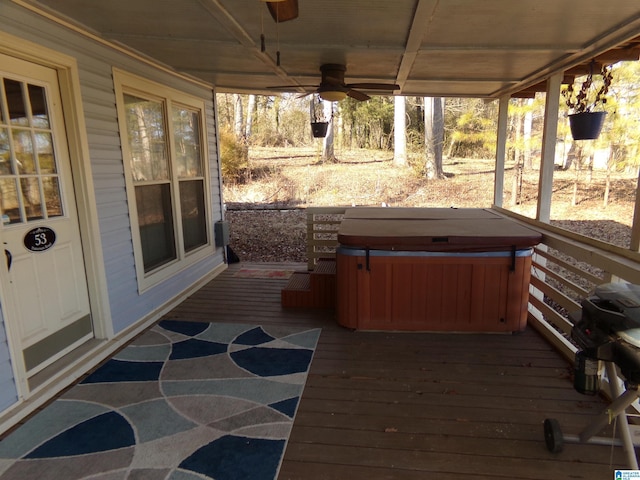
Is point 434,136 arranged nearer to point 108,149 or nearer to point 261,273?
point 261,273

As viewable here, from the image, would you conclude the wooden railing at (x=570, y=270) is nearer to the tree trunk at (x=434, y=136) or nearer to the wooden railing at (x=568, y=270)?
the wooden railing at (x=568, y=270)

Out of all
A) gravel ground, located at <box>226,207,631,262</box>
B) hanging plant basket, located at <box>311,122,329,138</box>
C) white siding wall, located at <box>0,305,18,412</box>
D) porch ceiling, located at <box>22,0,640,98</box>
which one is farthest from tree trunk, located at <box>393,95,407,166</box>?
white siding wall, located at <box>0,305,18,412</box>

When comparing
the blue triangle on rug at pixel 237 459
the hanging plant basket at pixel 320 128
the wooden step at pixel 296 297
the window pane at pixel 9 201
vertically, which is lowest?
the blue triangle on rug at pixel 237 459

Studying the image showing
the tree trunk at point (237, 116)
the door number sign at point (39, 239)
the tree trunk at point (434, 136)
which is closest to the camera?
the door number sign at point (39, 239)

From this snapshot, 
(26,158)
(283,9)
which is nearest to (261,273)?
(26,158)

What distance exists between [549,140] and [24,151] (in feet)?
13.4

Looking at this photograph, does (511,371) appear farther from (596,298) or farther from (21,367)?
(21,367)

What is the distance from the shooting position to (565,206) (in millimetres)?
10281

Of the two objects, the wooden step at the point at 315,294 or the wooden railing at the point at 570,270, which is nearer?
the wooden railing at the point at 570,270

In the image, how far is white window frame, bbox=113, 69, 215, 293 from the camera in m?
3.32

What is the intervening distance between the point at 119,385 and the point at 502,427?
7.79 ft

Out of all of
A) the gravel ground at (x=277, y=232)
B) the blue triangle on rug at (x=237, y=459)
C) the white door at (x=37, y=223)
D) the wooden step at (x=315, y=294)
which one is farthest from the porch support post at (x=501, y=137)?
the white door at (x=37, y=223)

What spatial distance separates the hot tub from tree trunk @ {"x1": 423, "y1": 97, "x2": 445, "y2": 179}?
9408 mm

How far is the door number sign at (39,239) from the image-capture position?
2.43 meters
